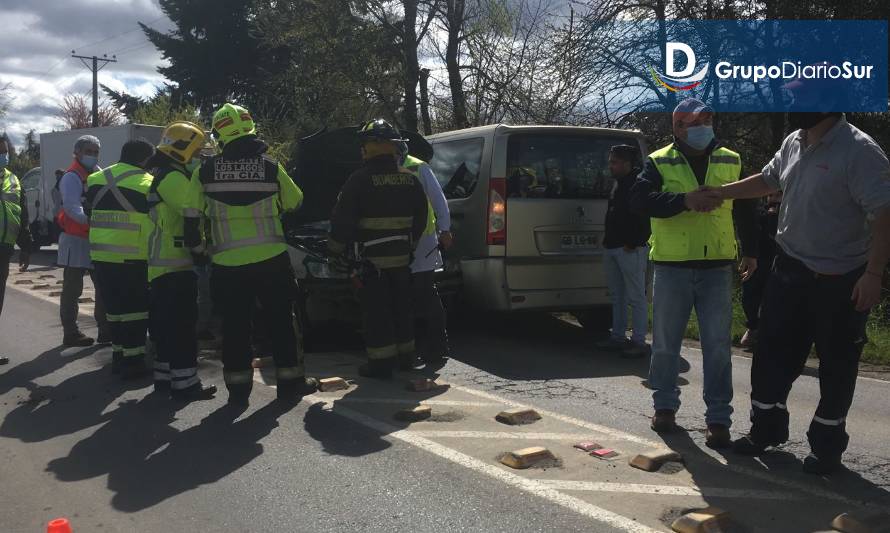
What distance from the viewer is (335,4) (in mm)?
18750

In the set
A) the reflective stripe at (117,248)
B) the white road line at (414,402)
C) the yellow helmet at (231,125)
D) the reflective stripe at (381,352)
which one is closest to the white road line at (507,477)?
the white road line at (414,402)

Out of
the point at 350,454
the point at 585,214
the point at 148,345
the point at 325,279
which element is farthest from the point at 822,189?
the point at 148,345

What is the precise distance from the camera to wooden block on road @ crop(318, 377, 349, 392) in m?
6.25

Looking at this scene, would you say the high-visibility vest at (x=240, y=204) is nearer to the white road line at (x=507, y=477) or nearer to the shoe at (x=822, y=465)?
the white road line at (x=507, y=477)

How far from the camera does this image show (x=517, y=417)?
534 cm

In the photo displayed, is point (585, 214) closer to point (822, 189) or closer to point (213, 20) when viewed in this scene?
point (822, 189)

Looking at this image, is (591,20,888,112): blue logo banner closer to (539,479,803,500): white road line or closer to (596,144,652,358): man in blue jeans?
(596,144,652,358): man in blue jeans

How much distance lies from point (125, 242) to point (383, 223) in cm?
208

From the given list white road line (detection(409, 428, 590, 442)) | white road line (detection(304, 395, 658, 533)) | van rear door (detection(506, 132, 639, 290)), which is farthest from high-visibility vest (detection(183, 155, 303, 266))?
van rear door (detection(506, 132, 639, 290))

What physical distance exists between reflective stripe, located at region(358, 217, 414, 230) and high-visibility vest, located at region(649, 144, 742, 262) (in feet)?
7.22

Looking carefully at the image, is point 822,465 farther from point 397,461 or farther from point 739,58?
point 739,58

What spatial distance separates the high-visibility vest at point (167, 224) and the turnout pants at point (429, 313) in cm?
180

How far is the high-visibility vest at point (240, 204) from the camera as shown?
18.6 feet

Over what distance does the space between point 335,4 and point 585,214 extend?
1255 cm
